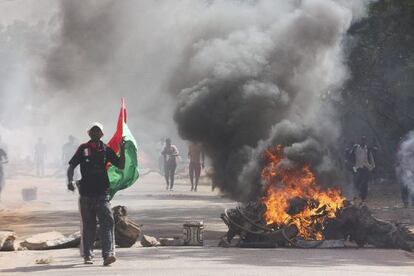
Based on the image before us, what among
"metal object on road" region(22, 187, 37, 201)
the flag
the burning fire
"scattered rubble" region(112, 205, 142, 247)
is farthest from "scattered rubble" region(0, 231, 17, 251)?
"metal object on road" region(22, 187, 37, 201)

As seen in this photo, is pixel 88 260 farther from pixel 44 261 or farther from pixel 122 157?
pixel 122 157

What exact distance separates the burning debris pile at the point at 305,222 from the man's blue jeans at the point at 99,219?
9.39 feet

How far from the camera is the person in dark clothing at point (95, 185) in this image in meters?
11.2

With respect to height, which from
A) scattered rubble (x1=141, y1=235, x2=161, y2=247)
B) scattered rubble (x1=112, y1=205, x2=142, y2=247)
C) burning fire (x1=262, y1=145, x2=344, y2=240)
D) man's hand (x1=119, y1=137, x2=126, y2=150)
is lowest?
scattered rubble (x1=141, y1=235, x2=161, y2=247)

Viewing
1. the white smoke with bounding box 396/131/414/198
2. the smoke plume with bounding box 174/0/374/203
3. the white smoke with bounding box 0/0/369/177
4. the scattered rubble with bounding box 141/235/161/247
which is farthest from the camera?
the white smoke with bounding box 396/131/414/198

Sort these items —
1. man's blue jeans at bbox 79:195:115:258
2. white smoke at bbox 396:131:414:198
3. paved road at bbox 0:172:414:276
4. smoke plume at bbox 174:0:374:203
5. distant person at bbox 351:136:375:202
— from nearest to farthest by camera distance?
paved road at bbox 0:172:414:276, man's blue jeans at bbox 79:195:115:258, smoke plume at bbox 174:0:374:203, white smoke at bbox 396:131:414:198, distant person at bbox 351:136:375:202

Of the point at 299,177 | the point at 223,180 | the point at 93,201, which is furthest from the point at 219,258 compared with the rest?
the point at 223,180

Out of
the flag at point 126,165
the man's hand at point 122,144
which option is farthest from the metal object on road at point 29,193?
the man's hand at point 122,144

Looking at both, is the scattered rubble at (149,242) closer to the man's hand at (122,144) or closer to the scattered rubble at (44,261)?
the man's hand at (122,144)

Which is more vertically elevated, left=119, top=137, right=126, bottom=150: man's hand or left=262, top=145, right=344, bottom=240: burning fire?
left=119, top=137, right=126, bottom=150: man's hand

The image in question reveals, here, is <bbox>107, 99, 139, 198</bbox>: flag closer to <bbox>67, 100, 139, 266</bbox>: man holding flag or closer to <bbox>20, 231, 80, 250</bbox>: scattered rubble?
<bbox>67, 100, 139, 266</bbox>: man holding flag

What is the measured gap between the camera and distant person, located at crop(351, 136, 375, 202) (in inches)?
967

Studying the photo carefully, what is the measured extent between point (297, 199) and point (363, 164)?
10.3m

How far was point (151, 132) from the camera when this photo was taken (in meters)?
62.3
